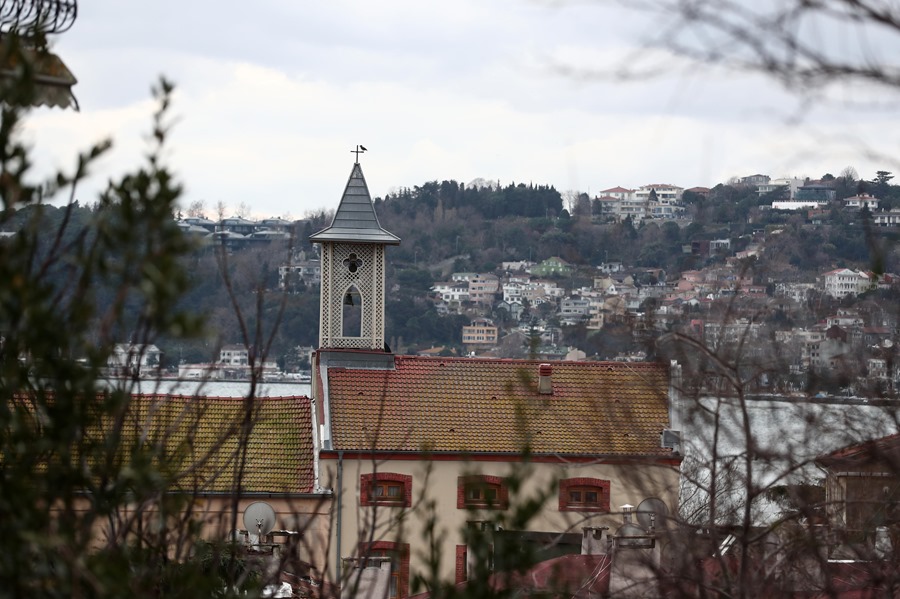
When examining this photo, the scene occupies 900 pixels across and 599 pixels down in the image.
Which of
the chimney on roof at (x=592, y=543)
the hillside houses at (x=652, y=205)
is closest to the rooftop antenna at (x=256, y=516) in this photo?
the chimney on roof at (x=592, y=543)

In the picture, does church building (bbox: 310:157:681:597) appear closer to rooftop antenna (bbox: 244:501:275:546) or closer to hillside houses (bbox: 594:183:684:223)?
rooftop antenna (bbox: 244:501:275:546)

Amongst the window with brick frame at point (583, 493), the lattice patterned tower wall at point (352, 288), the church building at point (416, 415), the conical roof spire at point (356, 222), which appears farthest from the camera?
the conical roof spire at point (356, 222)

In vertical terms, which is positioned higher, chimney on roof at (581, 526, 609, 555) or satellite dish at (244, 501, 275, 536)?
satellite dish at (244, 501, 275, 536)

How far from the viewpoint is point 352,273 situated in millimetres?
29312

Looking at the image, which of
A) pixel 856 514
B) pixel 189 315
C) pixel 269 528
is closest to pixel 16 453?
pixel 189 315

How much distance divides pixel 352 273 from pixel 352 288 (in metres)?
0.44

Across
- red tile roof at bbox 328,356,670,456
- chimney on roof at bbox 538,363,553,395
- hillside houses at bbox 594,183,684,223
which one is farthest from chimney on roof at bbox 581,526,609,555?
chimney on roof at bbox 538,363,553,395

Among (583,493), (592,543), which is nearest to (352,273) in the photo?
(583,493)

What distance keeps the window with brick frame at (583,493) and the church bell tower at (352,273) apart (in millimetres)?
5097

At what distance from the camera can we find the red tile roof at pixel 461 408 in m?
25.7

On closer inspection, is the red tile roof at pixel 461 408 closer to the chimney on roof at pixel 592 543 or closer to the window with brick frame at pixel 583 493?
the window with brick frame at pixel 583 493

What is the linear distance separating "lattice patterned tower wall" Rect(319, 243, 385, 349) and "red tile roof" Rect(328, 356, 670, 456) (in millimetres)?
900

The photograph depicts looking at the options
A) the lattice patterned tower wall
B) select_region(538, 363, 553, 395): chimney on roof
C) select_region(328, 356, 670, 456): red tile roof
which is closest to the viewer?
select_region(328, 356, 670, 456): red tile roof

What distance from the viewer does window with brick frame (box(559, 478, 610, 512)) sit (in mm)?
25531
